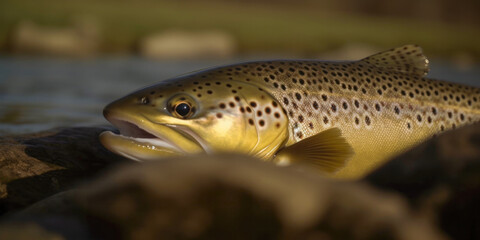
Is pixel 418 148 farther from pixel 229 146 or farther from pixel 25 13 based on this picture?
pixel 25 13

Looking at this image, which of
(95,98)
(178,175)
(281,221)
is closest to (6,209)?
(178,175)

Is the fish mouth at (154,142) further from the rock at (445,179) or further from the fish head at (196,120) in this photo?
the rock at (445,179)

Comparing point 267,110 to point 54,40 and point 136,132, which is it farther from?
point 54,40

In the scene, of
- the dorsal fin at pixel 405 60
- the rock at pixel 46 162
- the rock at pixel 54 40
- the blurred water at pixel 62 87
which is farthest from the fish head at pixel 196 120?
the rock at pixel 54 40

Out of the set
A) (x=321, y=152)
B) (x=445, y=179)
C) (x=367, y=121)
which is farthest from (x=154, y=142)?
(x=445, y=179)

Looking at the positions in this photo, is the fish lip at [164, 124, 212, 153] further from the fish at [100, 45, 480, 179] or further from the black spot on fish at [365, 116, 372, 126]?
the black spot on fish at [365, 116, 372, 126]

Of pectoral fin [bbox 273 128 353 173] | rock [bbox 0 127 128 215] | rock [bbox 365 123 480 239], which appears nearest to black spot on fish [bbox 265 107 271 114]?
pectoral fin [bbox 273 128 353 173]

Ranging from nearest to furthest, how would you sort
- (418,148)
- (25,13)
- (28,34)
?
(418,148) < (28,34) < (25,13)
